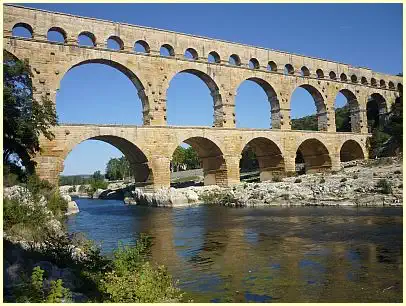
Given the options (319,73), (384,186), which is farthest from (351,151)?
(384,186)

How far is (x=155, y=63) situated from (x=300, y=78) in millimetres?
15068

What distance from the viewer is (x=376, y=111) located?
5047 centimetres

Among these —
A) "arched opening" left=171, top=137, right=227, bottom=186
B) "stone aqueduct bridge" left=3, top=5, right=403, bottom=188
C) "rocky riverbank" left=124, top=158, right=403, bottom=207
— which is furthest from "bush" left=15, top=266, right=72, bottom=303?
"arched opening" left=171, top=137, right=227, bottom=186

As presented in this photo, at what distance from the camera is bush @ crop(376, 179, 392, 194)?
68.7 ft

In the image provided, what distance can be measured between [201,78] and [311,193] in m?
14.5

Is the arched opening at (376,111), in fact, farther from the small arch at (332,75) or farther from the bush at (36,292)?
the bush at (36,292)

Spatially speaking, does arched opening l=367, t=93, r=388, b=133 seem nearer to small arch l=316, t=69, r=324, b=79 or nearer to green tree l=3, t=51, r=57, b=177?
small arch l=316, t=69, r=324, b=79

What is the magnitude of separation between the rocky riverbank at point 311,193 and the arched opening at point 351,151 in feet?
35.4

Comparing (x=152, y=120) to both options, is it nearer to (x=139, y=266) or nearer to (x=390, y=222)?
(x=390, y=222)

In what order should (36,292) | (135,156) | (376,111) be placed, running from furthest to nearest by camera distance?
(376,111)
(135,156)
(36,292)

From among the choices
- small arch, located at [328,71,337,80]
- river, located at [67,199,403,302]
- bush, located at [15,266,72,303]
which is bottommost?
river, located at [67,199,403,302]

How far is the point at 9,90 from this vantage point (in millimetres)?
15242

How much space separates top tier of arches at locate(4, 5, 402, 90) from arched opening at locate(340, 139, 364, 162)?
6475 millimetres

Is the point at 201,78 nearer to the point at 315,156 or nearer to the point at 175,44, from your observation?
the point at 175,44
